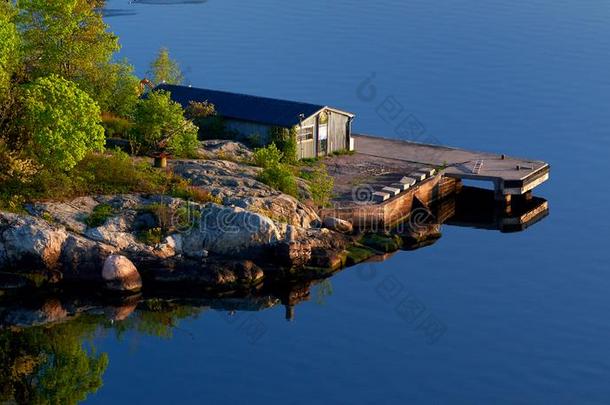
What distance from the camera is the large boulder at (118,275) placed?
6444 centimetres

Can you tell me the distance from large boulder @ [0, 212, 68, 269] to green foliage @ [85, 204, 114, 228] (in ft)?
7.33

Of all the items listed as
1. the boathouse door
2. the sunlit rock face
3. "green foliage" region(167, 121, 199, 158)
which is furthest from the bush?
the boathouse door

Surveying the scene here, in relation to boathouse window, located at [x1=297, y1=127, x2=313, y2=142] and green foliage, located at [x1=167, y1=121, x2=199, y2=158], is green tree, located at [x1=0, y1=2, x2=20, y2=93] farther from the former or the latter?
boathouse window, located at [x1=297, y1=127, x2=313, y2=142]

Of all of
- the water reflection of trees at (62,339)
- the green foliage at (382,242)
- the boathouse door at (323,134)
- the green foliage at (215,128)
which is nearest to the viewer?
the water reflection of trees at (62,339)

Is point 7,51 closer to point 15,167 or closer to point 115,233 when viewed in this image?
point 15,167

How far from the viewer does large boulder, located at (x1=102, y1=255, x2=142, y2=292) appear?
211 feet

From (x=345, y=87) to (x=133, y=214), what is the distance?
159ft

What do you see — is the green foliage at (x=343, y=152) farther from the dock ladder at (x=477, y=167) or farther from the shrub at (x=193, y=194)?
the shrub at (x=193, y=194)

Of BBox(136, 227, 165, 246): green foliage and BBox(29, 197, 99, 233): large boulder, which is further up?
BBox(29, 197, 99, 233): large boulder

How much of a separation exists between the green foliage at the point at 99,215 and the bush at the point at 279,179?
10.7 metres

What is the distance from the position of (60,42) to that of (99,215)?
588 inches

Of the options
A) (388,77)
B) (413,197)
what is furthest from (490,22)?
(413,197)

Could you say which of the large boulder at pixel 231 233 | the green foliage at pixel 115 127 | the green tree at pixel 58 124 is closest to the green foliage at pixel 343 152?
the green foliage at pixel 115 127

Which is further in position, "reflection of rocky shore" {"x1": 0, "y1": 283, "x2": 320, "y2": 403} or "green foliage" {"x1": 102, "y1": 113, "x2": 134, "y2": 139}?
"green foliage" {"x1": 102, "y1": 113, "x2": 134, "y2": 139}
